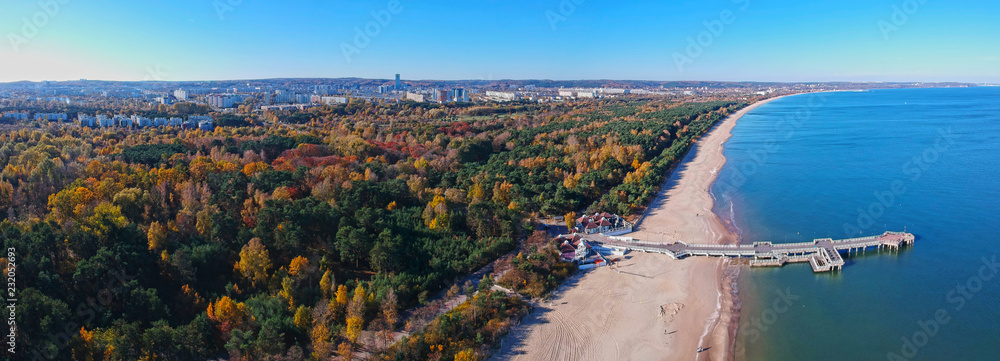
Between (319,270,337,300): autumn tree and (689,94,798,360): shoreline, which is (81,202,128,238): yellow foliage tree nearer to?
(319,270,337,300): autumn tree

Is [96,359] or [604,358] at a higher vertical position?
[96,359]

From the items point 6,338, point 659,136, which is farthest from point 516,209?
point 659,136

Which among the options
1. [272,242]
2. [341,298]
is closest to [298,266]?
[341,298]

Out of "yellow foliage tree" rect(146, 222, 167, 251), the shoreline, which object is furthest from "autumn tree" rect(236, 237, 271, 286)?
the shoreline

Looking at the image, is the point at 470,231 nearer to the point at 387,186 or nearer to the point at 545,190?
the point at 387,186

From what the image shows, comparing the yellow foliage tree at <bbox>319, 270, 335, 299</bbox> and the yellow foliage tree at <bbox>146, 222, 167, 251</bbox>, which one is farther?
the yellow foliage tree at <bbox>146, 222, 167, 251</bbox>

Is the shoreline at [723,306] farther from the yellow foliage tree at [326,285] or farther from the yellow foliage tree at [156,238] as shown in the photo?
the yellow foliage tree at [156,238]
